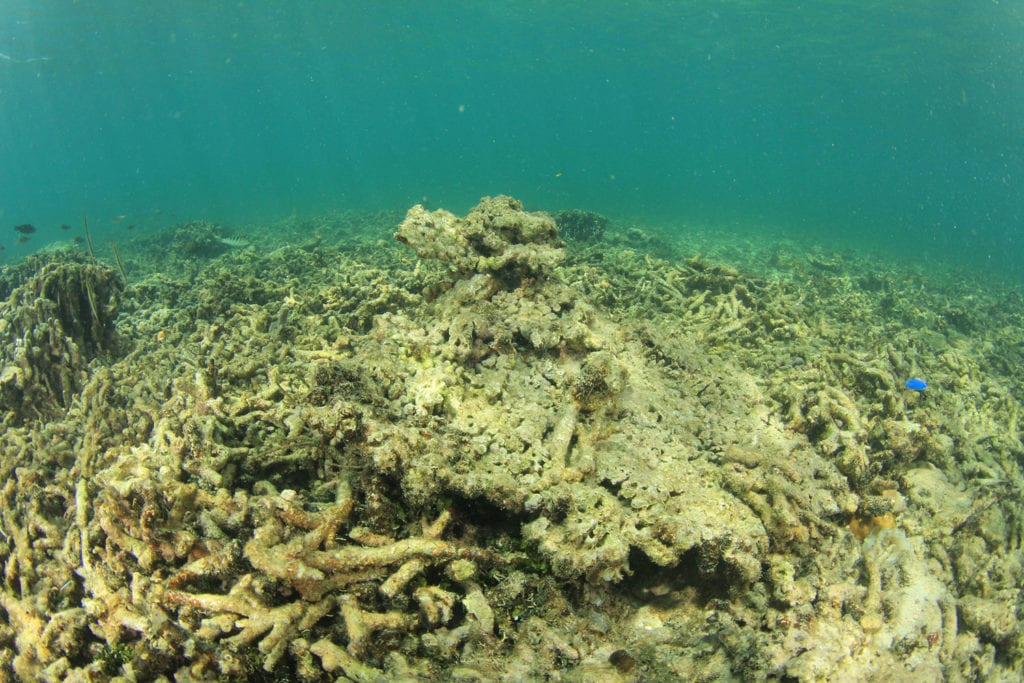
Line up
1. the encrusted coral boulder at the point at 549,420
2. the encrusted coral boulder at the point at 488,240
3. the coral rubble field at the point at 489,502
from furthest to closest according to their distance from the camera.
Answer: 1. the encrusted coral boulder at the point at 488,240
2. the encrusted coral boulder at the point at 549,420
3. the coral rubble field at the point at 489,502

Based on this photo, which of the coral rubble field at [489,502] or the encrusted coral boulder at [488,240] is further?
the encrusted coral boulder at [488,240]

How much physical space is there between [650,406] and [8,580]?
523 cm

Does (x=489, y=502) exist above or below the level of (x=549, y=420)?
below

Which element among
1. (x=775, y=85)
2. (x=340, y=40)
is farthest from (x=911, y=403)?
(x=775, y=85)

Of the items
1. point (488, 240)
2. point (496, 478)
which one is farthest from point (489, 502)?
point (488, 240)

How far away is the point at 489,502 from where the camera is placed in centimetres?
329

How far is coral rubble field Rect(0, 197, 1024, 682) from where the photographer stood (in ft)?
8.61

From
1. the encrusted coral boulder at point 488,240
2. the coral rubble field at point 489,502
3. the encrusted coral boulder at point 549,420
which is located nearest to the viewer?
the coral rubble field at point 489,502

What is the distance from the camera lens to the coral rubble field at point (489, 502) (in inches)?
103

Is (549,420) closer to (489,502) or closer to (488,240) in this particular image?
(489,502)

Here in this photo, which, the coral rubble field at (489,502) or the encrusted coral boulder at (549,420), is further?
the encrusted coral boulder at (549,420)

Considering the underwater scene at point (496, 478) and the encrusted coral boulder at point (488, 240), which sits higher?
the encrusted coral boulder at point (488, 240)

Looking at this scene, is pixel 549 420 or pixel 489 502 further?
pixel 549 420

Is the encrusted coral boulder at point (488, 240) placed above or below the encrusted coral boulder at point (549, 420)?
above
